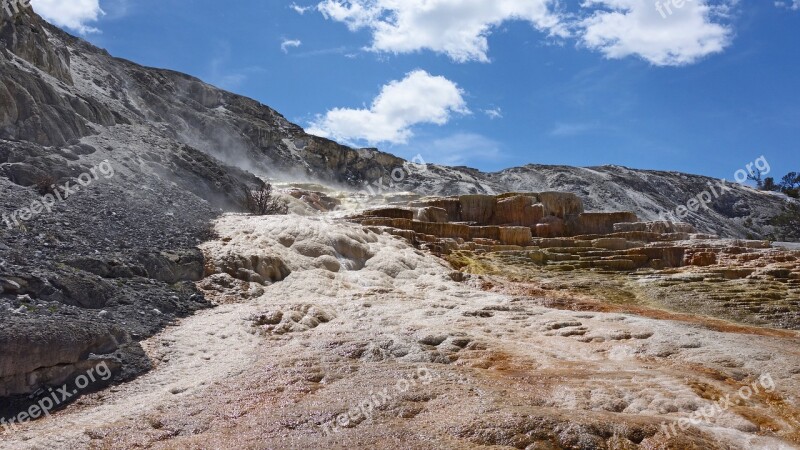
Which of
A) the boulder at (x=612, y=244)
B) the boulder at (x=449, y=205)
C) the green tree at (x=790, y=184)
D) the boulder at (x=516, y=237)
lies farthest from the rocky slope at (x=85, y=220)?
the green tree at (x=790, y=184)

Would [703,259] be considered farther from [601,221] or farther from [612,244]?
[601,221]

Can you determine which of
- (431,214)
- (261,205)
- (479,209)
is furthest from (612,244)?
(261,205)

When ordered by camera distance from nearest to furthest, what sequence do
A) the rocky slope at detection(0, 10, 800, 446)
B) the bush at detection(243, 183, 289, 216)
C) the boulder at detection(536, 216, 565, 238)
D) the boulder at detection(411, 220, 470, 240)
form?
the rocky slope at detection(0, 10, 800, 446)
the boulder at detection(411, 220, 470, 240)
the bush at detection(243, 183, 289, 216)
the boulder at detection(536, 216, 565, 238)

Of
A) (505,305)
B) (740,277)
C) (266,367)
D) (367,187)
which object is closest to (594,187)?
(367,187)

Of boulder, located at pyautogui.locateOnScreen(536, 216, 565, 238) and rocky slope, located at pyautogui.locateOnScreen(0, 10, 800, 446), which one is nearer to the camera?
rocky slope, located at pyautogui.locateOnScreen(0, 10, 800, 446)

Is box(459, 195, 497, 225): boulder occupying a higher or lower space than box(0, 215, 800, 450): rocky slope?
higher

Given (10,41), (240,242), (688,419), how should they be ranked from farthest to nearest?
(10,41), (240,242), (688,419)

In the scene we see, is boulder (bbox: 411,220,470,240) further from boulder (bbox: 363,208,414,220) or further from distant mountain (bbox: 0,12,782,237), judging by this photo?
distant mountain (bbox: 0,12,782,237)

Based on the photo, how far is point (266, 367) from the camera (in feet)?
23.8

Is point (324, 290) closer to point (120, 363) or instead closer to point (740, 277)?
point (120, 363)

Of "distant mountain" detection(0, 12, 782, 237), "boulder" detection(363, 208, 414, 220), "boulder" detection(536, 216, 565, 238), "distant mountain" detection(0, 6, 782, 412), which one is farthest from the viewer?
"boulder" detection(536, 216, 565, 238)

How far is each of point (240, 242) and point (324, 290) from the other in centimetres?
295

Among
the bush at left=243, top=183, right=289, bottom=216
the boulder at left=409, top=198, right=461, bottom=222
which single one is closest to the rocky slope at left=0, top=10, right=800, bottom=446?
the bush at left=243, top=183, right=289, bottom=216

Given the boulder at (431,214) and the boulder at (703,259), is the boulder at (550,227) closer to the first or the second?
the boulder at (431,214)
